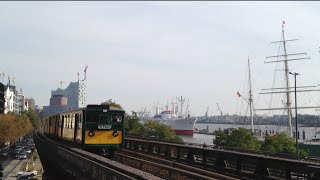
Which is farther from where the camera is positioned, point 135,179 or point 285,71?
point 285,71

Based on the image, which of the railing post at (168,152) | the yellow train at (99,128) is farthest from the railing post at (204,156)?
the railing post at (168,152)

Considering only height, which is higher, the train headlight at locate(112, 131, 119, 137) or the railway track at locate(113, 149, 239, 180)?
the train headlight at locate(112, 131, 119, 137)

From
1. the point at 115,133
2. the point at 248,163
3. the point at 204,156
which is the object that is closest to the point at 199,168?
the point at 204,156

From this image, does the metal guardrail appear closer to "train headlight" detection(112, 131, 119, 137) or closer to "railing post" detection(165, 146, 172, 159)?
"railing post" detection(165, 146, 172, 159)

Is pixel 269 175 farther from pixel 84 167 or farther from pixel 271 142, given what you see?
pixel 271 142

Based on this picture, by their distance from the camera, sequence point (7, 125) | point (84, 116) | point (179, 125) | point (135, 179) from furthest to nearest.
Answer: point (179, 125)
point (7, 125)
point (84, 116)
point (135, 179)

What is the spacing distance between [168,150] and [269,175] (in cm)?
1445

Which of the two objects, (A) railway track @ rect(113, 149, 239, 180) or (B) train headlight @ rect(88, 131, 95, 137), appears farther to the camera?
(B) train headlight @ rect(88, 131, 95, 137)

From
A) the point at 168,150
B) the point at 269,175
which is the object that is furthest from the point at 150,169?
the point at 168,150

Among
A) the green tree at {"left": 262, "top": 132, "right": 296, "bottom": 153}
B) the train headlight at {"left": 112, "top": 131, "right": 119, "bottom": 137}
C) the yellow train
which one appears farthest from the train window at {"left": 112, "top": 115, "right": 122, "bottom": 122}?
the green tree at {"left": 262, "top": 132, "right": 296, "bottom": 153}

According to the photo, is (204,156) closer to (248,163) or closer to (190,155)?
(190,155)

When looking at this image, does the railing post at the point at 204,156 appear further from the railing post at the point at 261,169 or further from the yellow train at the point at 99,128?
the yellow train at the point at 99,128

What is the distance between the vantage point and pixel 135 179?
11812 millimetres

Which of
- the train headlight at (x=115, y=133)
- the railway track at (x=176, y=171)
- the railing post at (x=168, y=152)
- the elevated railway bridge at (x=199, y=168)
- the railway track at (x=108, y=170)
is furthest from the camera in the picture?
the railing post at (x=168, y=152)
